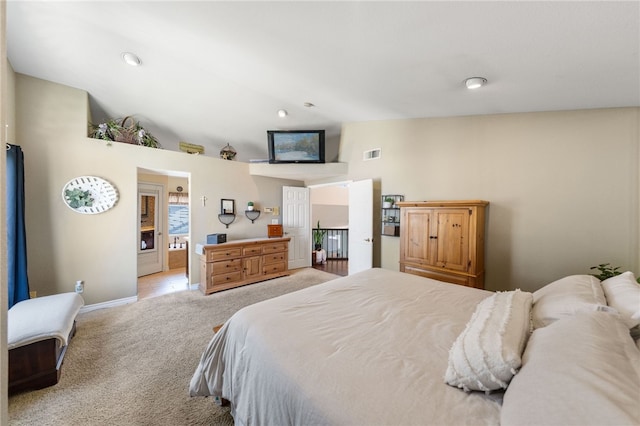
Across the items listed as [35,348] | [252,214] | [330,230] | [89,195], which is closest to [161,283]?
[89,195]

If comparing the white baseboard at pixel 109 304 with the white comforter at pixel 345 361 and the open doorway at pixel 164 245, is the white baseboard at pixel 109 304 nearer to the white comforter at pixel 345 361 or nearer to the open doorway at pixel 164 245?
the open doorway at pixel 164 245

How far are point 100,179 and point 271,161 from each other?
256 cm

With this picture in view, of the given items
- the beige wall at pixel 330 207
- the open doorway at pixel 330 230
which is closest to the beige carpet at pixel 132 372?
the open doorway at pixel 330 230

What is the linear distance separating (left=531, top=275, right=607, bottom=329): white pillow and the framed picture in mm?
4471

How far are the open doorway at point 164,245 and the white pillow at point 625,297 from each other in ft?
15.9

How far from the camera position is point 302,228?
5.55 metres

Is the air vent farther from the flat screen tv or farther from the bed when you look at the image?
the bed

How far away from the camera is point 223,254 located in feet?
13.1

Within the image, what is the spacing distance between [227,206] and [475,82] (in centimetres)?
421

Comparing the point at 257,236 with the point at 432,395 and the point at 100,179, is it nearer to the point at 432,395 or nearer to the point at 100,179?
the point at 100,179

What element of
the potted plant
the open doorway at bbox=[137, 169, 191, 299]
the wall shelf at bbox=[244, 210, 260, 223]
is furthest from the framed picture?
the potted plant

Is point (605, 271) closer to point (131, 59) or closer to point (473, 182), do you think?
point (473, 182)

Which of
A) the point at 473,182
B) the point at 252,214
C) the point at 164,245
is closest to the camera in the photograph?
the point at 473,182

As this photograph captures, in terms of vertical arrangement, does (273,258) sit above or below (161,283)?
above
